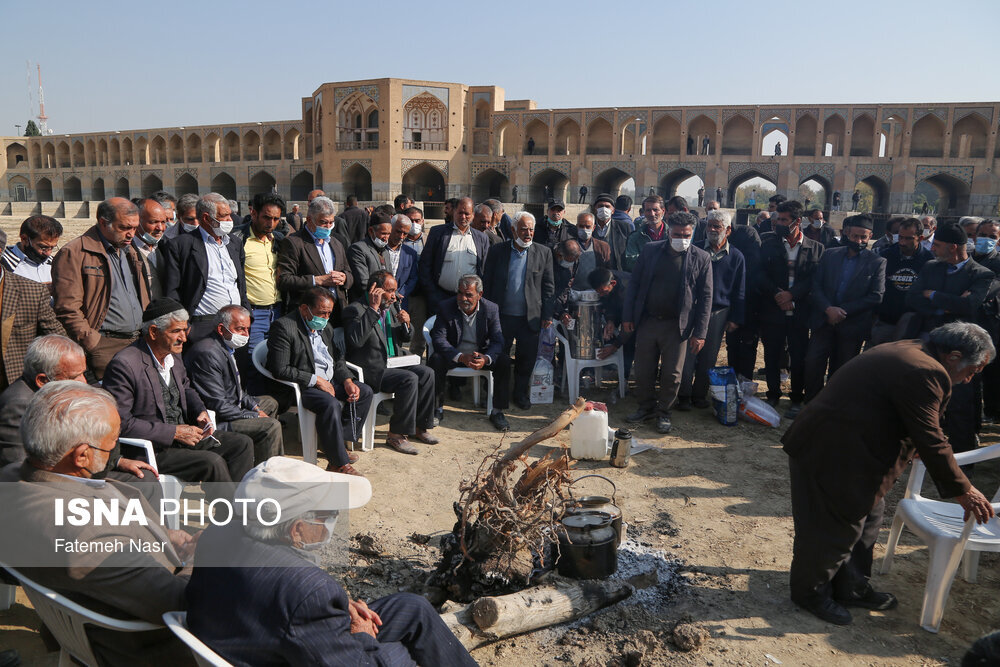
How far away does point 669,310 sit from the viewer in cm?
577

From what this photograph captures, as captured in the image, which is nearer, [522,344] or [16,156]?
[522,344]

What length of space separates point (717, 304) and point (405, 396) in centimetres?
294

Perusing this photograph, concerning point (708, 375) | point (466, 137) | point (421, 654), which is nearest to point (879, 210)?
point (466, 137)

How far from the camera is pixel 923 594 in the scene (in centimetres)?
333

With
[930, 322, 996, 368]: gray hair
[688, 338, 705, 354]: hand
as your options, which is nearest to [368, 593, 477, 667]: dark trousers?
[930, 322, 996, 368]: gray hair

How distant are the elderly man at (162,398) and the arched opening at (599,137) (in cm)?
3261

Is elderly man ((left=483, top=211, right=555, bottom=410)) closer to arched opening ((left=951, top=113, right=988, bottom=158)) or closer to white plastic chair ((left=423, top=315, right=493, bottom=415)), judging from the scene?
white plastic chair ((left=423, top=315, right=493, bottom=415))

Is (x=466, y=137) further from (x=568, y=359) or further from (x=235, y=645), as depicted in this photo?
(x=235, y=645)

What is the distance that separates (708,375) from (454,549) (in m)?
3.77

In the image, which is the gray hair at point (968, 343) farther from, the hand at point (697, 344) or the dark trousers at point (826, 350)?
the dark trousers at point (826, 350)

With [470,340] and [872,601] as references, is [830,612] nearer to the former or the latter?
[872,601]

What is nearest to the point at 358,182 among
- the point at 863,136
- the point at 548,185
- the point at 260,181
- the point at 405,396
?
the point at 260,181

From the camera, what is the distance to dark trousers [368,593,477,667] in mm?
2162

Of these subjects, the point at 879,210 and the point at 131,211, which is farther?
the point at 879,210
